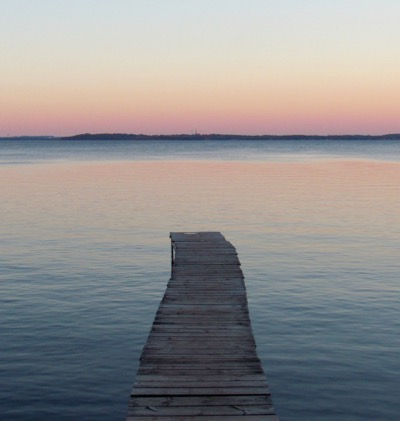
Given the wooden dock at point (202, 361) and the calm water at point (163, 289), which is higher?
the wooden dock at point (202, 361)

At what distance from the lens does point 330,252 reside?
2775 centimetres

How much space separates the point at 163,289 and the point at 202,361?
10.1 m

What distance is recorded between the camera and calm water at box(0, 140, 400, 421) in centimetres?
1359

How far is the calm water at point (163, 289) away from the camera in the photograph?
1359cm

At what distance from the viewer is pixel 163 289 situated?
21.7 meters

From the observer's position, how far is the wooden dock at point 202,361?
963cm

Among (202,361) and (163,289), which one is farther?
(163,289)

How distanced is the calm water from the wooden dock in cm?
147

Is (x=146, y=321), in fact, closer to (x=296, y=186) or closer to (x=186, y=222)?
(x=186, y=222)

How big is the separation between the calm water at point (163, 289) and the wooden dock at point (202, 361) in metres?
1.47

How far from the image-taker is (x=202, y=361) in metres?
11.7

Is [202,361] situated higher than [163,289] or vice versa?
[202,361]

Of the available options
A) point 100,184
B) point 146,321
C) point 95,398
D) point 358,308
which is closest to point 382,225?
point 358,308

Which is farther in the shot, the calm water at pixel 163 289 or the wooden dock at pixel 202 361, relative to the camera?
the calm water at pixel 163 289
